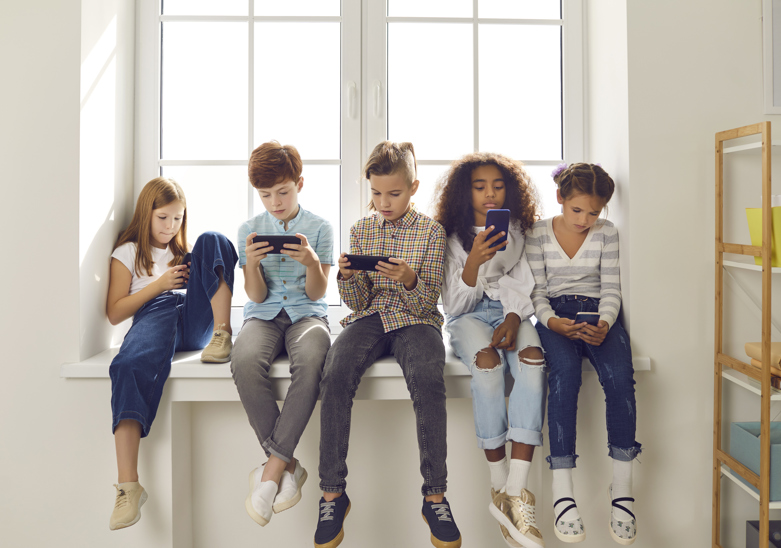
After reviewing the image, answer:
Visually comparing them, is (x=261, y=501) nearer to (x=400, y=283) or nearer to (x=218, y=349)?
(x=218, y=349)

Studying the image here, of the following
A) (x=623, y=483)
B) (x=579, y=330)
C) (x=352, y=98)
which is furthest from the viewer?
(x=352, y=98)

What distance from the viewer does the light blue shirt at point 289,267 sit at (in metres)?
1.73

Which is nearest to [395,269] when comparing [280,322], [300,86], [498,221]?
[498,221]

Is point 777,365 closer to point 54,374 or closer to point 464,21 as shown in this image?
point 464,21

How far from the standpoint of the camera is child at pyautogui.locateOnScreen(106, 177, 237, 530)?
58.2 inches

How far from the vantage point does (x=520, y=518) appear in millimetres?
1381

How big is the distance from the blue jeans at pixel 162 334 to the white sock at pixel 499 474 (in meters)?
0.95

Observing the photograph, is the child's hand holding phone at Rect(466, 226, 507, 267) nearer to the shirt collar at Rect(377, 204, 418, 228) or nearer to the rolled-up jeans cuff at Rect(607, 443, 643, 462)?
the shirt collar at Rect(377, 204, 418, 228)

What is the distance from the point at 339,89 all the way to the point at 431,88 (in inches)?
13.1

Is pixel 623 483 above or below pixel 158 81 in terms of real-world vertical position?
below

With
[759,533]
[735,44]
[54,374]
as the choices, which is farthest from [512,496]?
[735,44]

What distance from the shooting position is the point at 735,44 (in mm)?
1682

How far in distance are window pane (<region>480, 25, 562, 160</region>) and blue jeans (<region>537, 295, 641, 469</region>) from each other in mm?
778

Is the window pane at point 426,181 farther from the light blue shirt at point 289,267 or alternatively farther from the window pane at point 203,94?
the window pane at point 203,94
